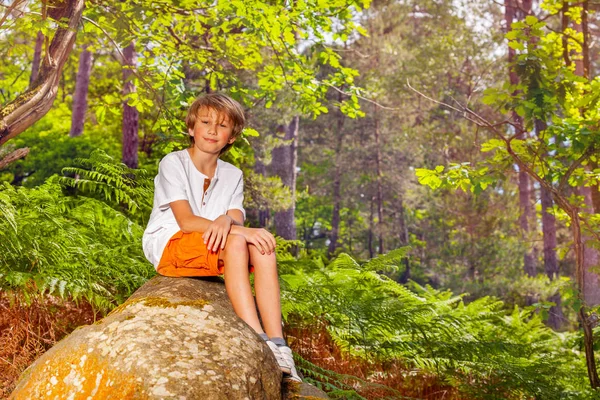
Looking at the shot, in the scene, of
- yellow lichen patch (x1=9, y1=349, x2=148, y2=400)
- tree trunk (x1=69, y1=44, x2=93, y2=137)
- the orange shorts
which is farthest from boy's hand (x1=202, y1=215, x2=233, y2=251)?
tree trunk (x1=69, y1=44, x2=93, y2=137)

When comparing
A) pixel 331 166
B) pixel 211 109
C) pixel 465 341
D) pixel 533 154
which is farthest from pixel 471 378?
pixel 331 166

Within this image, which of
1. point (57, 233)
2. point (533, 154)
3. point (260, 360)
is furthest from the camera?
point (533, 154)

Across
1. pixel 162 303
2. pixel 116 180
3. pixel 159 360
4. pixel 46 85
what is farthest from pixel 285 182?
pixel 159 360

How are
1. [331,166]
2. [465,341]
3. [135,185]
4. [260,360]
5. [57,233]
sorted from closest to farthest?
1. [260,360]
2. [57,233]
3. [465,341]
4. [135,185]
5. [331,166]

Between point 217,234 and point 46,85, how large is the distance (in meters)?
2.29

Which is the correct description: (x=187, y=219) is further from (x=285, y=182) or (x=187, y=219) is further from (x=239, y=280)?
(x=285, y=182)

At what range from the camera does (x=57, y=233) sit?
396 centimetres

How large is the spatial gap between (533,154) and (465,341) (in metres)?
1.74

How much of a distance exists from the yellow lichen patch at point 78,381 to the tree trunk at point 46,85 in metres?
2.39

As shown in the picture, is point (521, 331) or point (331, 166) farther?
point (331, 166)

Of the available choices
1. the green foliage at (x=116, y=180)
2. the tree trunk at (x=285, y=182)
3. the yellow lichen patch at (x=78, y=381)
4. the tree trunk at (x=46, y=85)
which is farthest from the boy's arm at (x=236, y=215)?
the tree trunk at (x=285, y=182)

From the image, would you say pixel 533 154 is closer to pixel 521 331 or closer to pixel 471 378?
pixel 471 378

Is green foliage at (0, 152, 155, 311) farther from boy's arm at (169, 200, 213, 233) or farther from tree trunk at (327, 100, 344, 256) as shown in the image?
tree trunk at (327, 100, 344, 256)

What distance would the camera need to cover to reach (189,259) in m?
3.02
